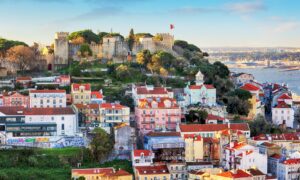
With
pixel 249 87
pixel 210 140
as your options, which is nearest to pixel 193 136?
pixel 210 140

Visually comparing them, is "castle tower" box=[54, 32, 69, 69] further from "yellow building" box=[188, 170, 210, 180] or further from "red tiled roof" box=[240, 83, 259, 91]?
"yellow building" box=[188, 170, 210, 180]

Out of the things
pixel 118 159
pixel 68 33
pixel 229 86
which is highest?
pixel 68 33

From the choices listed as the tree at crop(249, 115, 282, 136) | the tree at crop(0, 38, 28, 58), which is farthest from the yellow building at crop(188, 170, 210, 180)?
the tree at crop(0, 38, 28, 58)

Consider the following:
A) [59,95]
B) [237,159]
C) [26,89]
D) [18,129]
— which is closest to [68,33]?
[26,89]

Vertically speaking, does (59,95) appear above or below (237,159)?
above

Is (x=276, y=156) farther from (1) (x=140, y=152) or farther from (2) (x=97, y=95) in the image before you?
(2) (x=97, y=95)

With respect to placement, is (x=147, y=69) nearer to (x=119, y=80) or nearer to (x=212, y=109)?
(x=119, y=80)
